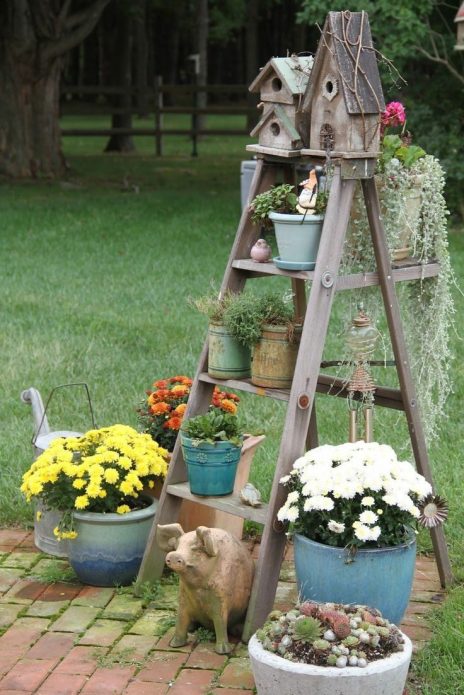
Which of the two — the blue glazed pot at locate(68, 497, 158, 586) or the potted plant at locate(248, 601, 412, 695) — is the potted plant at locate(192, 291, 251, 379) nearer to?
the blue glazed pot at locate(68, 497, 158, 586)

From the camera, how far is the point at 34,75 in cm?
1862

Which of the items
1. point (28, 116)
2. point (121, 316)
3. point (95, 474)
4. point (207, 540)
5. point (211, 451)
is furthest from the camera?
point (28, 116)

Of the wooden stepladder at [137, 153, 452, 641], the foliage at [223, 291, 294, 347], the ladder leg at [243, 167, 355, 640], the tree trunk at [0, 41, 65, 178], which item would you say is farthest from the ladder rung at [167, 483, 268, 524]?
the tree trunk at [0, 41, 65, 178]

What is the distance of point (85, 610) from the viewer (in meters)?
4.69

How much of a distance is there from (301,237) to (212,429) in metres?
0.85

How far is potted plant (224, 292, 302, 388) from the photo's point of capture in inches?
175

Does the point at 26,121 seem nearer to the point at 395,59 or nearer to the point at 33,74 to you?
the point at 33,74

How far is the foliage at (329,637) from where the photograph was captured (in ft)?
11.6

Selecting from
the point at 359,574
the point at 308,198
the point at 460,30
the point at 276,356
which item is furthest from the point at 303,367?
the point at 460,30

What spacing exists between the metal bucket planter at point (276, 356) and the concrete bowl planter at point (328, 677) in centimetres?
118

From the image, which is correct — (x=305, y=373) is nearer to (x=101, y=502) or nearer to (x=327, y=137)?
(x=327, y=137)

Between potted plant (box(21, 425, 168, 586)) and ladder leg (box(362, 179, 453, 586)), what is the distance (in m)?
1.11

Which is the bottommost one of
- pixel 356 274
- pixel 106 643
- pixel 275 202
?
pixel 106 643

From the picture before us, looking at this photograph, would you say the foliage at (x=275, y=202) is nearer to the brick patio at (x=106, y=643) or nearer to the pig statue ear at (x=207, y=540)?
the pig statue ear at (x=207, y=540)
